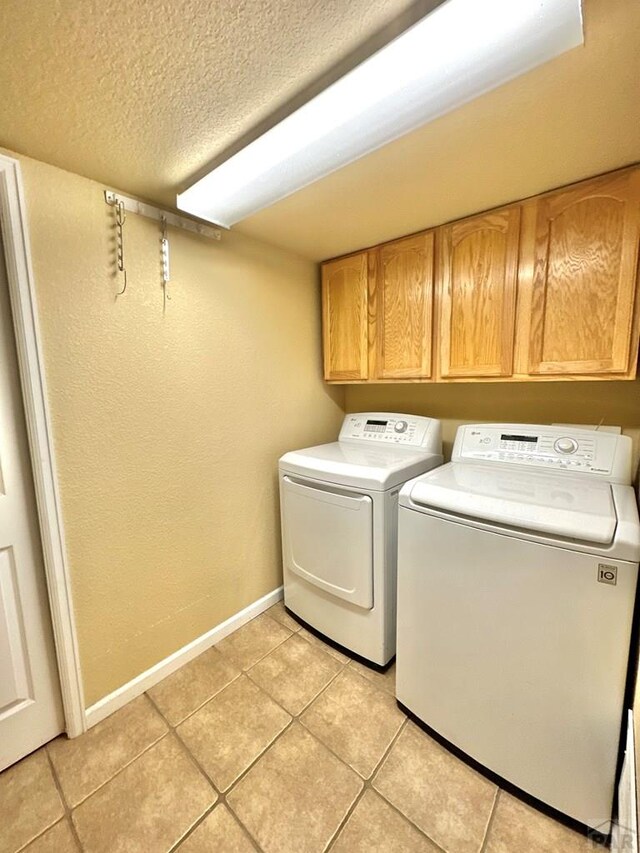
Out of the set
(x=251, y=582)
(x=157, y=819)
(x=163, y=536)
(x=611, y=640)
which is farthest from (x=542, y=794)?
(x=163, y=536)

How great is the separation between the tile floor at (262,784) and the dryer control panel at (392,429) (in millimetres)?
1174

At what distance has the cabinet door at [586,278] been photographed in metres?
1.28

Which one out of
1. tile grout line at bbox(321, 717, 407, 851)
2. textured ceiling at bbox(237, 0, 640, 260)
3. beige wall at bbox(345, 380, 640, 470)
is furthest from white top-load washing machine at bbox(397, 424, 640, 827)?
textured ceiling at bbox(237, 0, 640, 260)

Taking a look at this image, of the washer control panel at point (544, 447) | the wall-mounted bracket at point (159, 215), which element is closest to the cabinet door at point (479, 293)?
the washer control panel at point (544, 447)

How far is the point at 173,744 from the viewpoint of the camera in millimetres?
1316

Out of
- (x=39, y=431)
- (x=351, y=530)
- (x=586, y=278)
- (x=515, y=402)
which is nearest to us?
(x=39, y=431)

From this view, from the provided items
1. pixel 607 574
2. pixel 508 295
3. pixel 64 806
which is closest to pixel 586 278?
pixel 508 295

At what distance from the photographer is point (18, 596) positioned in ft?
4.15

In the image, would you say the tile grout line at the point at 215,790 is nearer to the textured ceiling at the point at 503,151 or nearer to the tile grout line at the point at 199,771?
the tile grout line at the point at 199,771

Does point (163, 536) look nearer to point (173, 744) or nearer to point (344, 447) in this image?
point (173, 744)

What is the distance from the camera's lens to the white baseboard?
56.3 inches

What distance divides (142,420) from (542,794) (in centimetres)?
192

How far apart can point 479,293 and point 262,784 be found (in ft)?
6.96

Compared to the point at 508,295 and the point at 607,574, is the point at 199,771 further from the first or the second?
the point at 508,295
